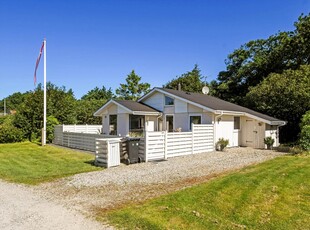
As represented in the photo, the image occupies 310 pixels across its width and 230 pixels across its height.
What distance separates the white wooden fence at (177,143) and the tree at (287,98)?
8.34 metres

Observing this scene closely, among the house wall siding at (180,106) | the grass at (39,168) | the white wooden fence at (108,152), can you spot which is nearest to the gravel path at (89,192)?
the white wooden fence at (108,152)

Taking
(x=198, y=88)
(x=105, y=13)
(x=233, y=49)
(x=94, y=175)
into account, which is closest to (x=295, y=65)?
(x=233, y=49)

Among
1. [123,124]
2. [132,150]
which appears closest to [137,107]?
[123,124]

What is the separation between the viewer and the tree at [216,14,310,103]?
90.7 feet

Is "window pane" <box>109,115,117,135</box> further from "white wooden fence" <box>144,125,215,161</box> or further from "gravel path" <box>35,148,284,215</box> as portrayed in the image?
"gravel path" <box>35,148,284,215</box>

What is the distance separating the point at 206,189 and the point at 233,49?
1250 inches

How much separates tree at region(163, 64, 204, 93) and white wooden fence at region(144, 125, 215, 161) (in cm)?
2430

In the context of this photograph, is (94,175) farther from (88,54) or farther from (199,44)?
(199,44)

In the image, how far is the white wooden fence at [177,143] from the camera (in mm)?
12359

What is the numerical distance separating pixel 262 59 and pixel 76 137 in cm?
2398

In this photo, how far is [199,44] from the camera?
29344mm

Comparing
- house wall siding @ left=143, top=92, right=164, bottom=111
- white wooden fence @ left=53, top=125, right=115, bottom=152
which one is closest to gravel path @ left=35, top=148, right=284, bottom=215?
white wooden fence @ left=53, top=125, right=115, bottom=152

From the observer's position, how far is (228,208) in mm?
5871

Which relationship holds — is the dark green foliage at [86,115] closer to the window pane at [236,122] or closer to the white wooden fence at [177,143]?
the window pane at [236,122]
